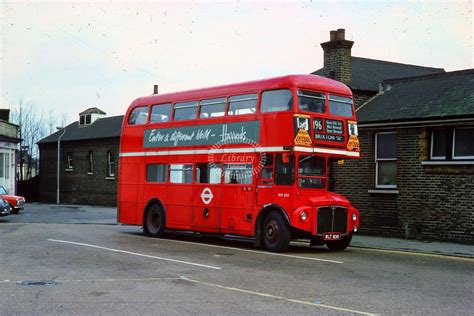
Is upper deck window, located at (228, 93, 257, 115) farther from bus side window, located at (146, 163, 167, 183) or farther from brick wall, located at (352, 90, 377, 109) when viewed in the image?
brick wall, located at (352, 90, 377, 109)

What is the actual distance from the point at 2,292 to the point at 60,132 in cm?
4746

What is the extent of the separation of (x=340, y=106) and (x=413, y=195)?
4421 millimetres

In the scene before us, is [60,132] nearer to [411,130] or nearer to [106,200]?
[106,200]

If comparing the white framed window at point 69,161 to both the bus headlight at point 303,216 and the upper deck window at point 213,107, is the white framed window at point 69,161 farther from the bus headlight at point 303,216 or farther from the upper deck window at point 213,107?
the bus headlight at point 303,216

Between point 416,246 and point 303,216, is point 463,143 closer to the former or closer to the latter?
point 416,246

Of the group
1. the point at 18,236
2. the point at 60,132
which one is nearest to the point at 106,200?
the point at 60,132

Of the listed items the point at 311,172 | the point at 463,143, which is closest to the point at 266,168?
the point at 311,172

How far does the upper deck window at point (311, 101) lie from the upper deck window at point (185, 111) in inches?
165

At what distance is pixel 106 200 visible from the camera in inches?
1812

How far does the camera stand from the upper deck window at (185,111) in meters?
18.6

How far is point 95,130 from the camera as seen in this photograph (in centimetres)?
5038

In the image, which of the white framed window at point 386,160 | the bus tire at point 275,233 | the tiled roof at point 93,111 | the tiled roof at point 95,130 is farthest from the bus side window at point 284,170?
the tiled roof at point 93,111

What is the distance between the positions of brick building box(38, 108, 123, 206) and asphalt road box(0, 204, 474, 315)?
98.3 feet

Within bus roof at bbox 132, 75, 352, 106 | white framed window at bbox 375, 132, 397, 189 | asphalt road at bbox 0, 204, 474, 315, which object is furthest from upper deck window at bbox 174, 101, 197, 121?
white framed window at bbox 375, 132, 397, 189
